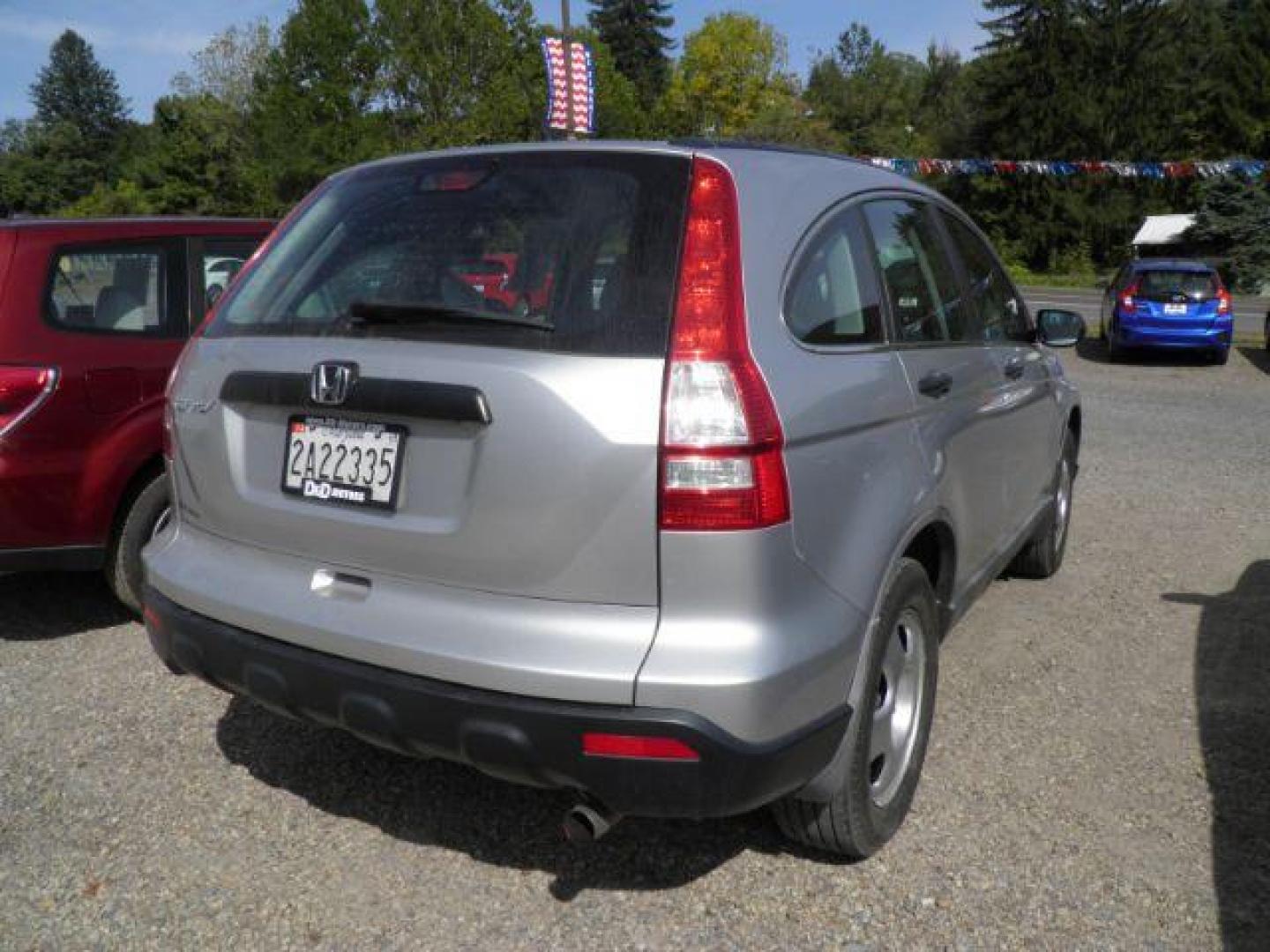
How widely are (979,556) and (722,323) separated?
1.85m

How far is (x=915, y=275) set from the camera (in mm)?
3352

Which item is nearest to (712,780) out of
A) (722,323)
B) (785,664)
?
(785,664)

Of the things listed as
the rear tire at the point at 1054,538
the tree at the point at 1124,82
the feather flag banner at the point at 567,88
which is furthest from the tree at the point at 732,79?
the rear tire at the point at 1054,538

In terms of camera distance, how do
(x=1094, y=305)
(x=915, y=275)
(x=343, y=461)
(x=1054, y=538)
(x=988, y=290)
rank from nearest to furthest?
(x=343, y=461) < (x=915, y=275) < (x=988, y=290) < (x=1054, y=538) < (x=1094, y=305)

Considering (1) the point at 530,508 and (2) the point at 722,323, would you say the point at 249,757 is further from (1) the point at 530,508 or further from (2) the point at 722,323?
(2) the point at 722,323

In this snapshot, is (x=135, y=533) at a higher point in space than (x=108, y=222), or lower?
lower

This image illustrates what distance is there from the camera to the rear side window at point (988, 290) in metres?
3.92

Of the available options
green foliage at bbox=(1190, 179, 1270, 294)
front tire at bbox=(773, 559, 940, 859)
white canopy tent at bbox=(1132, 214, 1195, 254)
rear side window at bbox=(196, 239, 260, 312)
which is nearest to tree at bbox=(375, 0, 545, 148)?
white canopy tent at bbox=(1132, 214, 1195, 254)

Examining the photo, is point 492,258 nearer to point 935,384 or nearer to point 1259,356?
point 935,384

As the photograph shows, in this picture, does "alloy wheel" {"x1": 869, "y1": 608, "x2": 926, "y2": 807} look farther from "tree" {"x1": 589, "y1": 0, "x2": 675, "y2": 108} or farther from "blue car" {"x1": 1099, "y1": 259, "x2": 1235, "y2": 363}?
"tree" {"x1": 589, "y1": 0, "x2": 675, "y2": 108}

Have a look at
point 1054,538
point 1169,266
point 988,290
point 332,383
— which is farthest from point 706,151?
point 1169,266

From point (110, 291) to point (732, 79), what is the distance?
221 feet

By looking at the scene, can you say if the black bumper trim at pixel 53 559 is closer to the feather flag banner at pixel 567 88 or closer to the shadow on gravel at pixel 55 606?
the shadow on gravel at pixel 55 606

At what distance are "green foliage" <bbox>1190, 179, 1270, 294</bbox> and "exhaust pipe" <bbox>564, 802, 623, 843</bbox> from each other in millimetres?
41952
